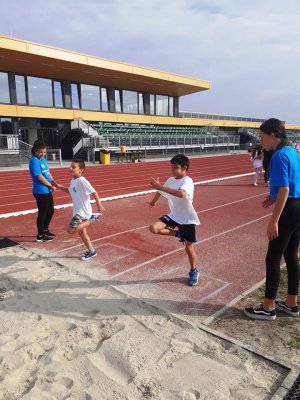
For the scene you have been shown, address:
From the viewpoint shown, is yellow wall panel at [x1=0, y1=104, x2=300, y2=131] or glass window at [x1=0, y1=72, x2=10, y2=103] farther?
glass window at [x1=0, y1=72, x2=10, y2=103]

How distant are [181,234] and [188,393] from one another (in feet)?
6.87

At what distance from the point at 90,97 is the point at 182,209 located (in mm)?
28538

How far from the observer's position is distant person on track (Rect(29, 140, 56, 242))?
20.6ft

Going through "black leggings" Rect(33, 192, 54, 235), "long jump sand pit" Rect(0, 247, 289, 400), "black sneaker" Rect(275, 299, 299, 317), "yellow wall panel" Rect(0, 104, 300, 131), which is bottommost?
"long jump sand pit" Rect(0, 247, 289, 400)

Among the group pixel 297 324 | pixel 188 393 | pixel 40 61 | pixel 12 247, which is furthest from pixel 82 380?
pixel 40 61

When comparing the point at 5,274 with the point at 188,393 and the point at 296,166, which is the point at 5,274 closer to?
the point at 188,393

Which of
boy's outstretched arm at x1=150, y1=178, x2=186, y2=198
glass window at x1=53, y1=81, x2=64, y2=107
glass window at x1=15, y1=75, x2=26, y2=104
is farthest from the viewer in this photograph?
glass window at x1=53, y1=81, x2=64, y2=107

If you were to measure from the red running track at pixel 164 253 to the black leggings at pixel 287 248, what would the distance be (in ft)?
2.16

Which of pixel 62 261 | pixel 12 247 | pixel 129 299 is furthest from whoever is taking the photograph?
pixel 12 247

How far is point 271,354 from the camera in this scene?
2.85m

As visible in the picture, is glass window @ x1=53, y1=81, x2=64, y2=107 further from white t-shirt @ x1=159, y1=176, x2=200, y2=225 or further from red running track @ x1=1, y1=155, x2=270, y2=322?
white t-shirt @ x1=159, y1=176, x2=200, y2=225

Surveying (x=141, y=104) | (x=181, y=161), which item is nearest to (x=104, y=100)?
(x=141, y=104)

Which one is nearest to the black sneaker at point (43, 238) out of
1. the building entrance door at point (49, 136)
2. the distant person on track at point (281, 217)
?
the distant person on track at point (281, 217)

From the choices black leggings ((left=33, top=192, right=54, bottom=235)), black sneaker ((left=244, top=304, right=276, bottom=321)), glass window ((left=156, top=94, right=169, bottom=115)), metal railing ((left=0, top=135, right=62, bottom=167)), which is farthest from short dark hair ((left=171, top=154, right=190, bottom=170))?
glass window ((left=156, top=94, right=169, bottom=115))
